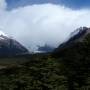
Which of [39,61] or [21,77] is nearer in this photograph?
[21,77]

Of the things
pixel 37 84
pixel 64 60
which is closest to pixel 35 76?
pixel 37 84

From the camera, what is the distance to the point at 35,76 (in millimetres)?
27078

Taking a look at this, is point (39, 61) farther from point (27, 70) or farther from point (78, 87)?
point (78, 87)

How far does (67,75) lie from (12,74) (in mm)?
4943

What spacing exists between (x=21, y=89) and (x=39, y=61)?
4.31 metres

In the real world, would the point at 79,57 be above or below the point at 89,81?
above

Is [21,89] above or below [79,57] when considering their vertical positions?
below

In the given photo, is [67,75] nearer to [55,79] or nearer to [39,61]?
[55,79]

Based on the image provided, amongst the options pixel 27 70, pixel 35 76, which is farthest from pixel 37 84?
pixel 27 70

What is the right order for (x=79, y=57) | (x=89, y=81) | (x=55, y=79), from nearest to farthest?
Answer: 1. (x=89, y=81)
2. (x=55, y=79)
3. (x=79, y=57)

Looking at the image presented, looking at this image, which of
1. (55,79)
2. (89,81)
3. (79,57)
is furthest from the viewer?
(79,57)

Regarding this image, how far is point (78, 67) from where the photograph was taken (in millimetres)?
27562

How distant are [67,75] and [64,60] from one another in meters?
2.58

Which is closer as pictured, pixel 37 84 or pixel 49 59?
pixel 37 84
